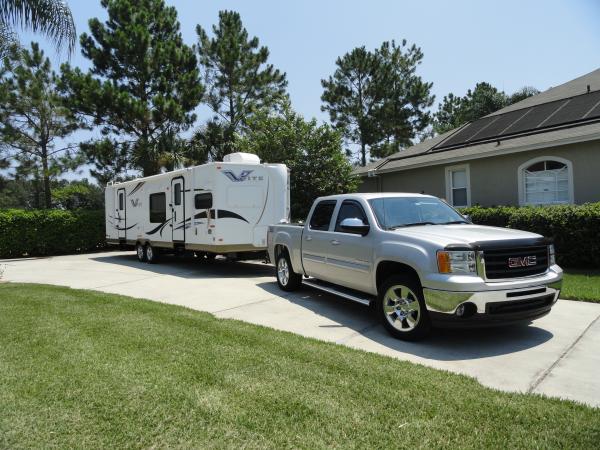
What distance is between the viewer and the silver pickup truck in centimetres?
505

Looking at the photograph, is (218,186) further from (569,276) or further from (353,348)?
(569,276)

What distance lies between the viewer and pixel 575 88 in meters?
15.7

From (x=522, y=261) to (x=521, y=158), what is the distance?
917 cm

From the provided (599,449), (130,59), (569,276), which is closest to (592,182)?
(569,276)

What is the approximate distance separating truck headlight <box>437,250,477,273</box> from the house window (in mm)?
10363

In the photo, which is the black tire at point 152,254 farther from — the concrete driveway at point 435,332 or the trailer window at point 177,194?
the concrete driveway at point 435,332

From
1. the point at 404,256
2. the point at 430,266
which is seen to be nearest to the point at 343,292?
the point at 404,256

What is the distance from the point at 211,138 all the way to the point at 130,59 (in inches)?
207

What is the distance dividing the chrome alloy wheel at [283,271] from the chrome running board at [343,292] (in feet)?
2.42

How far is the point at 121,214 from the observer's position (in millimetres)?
16781

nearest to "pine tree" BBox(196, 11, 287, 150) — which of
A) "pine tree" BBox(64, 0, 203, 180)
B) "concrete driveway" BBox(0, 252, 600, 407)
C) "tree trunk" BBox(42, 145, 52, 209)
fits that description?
"pine tree" BBox(64, 0, 203, 180)

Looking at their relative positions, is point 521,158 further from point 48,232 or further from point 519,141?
point 48,232

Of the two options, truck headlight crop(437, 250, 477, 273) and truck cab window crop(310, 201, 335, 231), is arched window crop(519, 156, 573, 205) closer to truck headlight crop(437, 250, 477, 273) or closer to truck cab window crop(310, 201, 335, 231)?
truck cab window crop(310, 201, 335, 231)

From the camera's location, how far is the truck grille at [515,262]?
511cm
